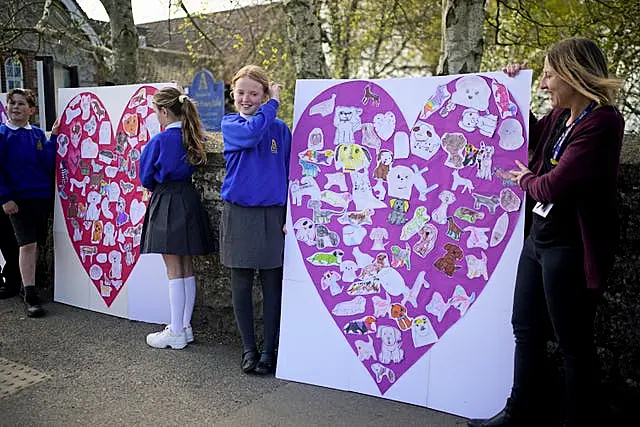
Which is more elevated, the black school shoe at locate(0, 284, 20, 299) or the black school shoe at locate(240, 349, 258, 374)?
the black school shoe at locate(240, 349, 258, 374)

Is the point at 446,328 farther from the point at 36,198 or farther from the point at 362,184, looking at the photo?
the point at 36,198

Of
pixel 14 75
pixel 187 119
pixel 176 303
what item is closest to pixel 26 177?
pixel 187 119

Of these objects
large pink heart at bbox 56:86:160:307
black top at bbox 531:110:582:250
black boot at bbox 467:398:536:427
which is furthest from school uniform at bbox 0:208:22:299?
black top at bbox 531:110:582:250

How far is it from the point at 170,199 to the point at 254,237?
83cm

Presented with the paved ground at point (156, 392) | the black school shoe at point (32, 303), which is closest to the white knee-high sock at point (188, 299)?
the paved ground at point (156, 392)

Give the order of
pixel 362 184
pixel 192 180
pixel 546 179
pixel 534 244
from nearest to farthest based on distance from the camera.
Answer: pixel 546 179 → pixel 534 244 → pixel 362 184 → pixel 192 180

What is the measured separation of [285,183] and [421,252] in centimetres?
96

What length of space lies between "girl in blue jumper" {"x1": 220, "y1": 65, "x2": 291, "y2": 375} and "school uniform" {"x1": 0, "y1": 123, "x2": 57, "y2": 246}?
2.15 meters

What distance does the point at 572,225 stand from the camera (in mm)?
2729

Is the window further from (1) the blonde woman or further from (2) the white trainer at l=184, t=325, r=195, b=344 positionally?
(1) the blonde woman

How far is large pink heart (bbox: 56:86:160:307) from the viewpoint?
15.9 feet

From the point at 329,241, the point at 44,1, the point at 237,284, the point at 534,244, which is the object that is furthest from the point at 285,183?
the point at 44,1

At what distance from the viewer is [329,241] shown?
12.3 ft

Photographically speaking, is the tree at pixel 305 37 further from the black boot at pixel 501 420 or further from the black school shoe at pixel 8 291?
the black boot at pixel 501 420
